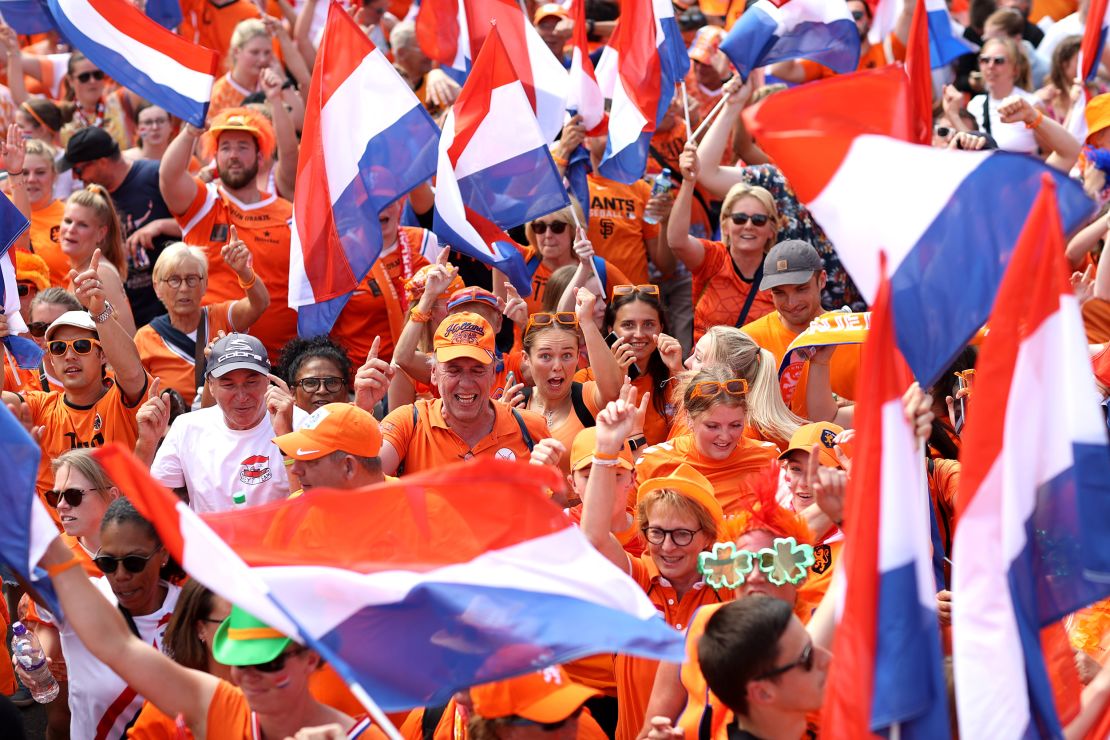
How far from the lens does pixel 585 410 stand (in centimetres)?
665

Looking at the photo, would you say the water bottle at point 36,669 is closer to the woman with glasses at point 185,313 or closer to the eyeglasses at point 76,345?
the eyeglasses at point 76,345

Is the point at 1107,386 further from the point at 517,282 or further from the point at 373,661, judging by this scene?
the point at 373,661

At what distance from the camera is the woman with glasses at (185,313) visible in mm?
7266

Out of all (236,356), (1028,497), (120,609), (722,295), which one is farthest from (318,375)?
(1028,497)

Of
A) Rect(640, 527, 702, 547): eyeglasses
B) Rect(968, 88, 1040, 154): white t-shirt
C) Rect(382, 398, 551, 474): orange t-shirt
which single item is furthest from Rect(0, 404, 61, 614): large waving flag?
Rect(968, 88, 1040, 154): white t-shirt

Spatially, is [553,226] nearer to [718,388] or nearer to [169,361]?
[169,361]

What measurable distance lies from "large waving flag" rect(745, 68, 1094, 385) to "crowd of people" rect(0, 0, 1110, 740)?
0.11 metres

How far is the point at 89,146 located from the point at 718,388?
4.77 meters

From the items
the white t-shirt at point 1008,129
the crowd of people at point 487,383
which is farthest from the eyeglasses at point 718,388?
the white t-shirt at point 1008,129

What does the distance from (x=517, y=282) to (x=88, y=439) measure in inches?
85.7

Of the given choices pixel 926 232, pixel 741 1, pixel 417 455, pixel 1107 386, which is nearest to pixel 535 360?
pixel 417 455

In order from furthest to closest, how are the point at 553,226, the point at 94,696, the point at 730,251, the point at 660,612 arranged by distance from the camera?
the point at 553,226 < the point at 730,251 < the point at 660,612 < the point at 94,696

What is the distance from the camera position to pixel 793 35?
802cm

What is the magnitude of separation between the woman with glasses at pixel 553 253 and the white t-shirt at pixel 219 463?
2104 millimetres
